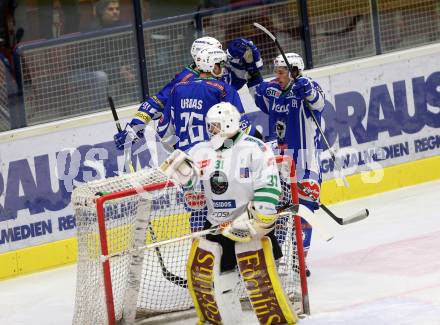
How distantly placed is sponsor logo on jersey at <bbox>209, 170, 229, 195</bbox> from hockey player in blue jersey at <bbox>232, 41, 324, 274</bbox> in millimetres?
1347

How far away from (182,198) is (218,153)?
776 millimetres

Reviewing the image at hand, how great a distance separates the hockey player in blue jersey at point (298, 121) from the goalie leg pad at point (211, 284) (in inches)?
51.8

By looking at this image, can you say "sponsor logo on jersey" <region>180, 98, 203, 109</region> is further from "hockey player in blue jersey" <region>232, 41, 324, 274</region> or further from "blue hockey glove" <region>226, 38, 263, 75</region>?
"blue hockey glove" <region>226, 38, 263, 75</region>

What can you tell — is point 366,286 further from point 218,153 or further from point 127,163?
point 127,163

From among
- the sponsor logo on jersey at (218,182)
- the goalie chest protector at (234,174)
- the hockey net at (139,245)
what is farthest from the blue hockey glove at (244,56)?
the sponsor logo on jersey at (218,182)

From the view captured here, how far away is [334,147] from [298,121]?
2180 mm

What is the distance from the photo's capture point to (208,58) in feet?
24.2

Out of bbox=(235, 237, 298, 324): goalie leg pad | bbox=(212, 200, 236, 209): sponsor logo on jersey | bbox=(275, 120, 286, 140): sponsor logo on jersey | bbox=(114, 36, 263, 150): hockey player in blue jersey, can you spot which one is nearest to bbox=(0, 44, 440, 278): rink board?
bbox=(114, 36, 263, 150): hockey player in blue jersey

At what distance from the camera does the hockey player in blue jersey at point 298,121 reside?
25.2ft

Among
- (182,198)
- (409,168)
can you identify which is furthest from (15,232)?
(409,168)

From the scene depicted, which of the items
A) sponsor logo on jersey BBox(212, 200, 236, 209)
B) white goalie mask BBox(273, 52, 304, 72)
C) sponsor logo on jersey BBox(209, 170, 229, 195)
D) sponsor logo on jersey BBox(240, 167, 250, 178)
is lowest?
sponsor logo on jersey BBox(212, 200, 236, 209)

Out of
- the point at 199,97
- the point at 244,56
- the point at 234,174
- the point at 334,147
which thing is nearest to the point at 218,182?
the point at 234,174

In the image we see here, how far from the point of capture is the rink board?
28.0ft

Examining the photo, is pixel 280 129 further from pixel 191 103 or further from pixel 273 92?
pixel 191 103
